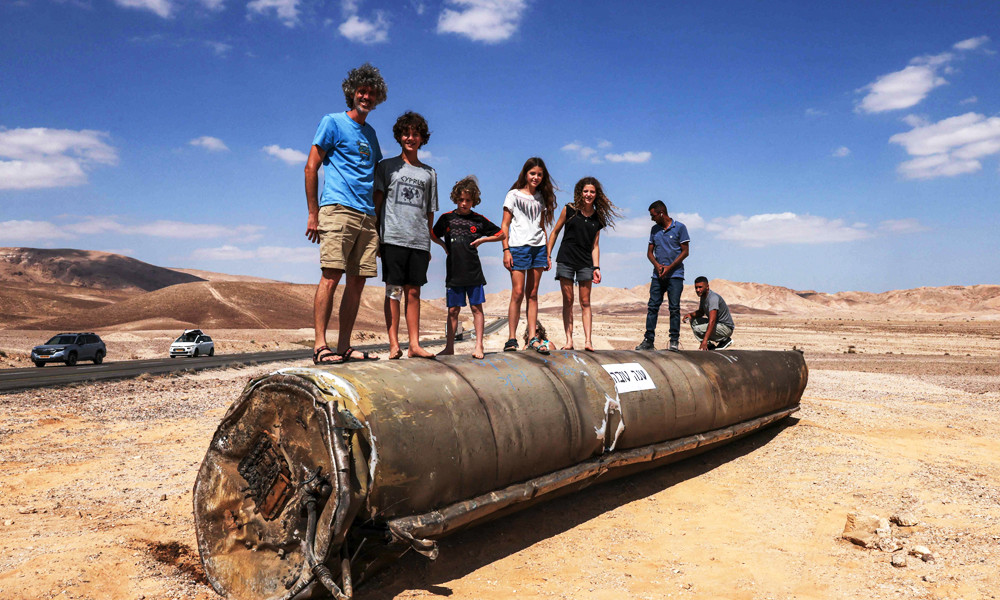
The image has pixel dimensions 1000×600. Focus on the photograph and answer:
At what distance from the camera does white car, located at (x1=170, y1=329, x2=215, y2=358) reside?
98.0 ft

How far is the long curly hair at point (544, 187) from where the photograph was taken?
6.70 m

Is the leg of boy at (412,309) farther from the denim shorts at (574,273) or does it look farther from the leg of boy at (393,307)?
the denim shorts at (574,273)

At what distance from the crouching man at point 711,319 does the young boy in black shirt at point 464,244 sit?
4.81m

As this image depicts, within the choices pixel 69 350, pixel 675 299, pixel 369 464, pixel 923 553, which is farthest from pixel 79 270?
pixel 923 553

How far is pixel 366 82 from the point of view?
5133 mm

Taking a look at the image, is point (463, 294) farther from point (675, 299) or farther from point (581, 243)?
point (675, 299)

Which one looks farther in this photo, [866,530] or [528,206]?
[528,206]

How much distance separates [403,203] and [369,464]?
2.61 metres

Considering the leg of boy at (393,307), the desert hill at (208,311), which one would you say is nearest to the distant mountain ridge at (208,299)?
the desert hill at (208,311)

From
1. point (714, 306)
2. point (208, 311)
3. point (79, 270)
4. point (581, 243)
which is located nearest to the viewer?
point (581, 243)

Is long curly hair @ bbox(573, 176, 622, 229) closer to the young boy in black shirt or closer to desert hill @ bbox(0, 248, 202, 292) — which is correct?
the young boy in black shirt

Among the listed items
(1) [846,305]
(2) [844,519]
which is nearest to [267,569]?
(2) [844,519]

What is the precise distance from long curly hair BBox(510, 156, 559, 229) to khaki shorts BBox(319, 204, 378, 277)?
2.18m

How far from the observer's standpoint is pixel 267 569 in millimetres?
3539
